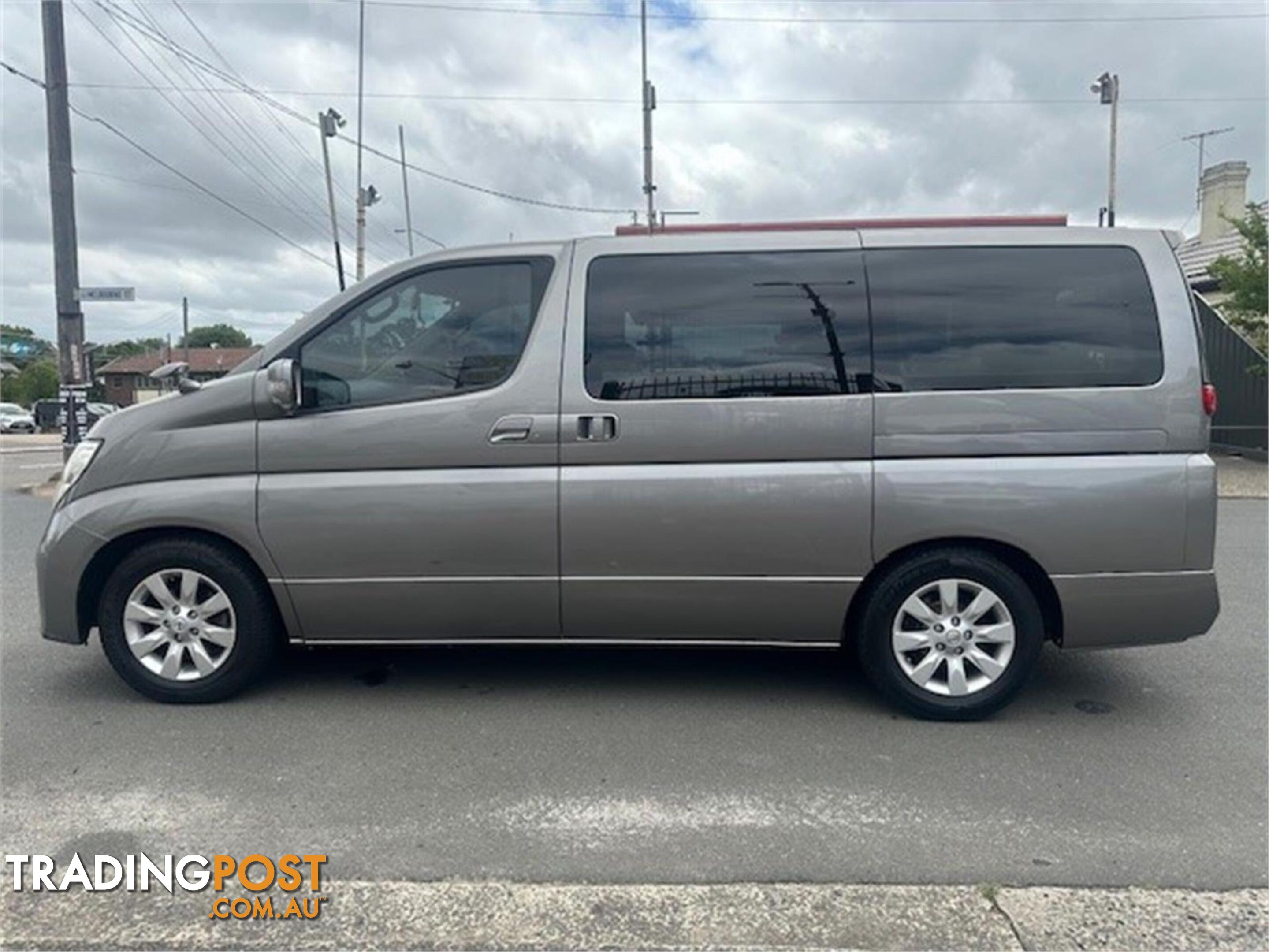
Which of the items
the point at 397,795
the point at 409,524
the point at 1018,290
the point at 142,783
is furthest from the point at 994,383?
the point at 142,783

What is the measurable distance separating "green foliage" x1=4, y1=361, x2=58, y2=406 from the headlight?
65.3 metres

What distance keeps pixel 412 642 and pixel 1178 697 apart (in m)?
3.66

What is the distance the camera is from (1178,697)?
404 centimetres

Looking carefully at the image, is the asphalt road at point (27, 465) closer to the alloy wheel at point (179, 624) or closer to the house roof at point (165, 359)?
the alloy wheel at point (179, 624)

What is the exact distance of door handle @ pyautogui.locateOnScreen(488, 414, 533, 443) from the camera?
3633 mm

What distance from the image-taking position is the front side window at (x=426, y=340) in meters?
3.72

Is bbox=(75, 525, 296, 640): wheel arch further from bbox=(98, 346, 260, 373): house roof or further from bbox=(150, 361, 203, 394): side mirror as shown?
bbox=(98, 346, 260, 373): house roof

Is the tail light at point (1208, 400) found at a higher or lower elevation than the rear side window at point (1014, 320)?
lower

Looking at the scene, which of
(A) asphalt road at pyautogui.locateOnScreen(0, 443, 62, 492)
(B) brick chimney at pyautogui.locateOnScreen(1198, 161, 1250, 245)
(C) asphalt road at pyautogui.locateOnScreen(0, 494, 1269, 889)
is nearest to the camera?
(C) asphalt road at pyautogui.locateOnScreen(0, 494, 1269, 889)

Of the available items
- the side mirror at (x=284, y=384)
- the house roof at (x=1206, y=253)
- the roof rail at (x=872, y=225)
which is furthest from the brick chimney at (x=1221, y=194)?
the side mirror at (x=284, y=384)

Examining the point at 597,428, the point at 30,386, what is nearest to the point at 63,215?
the point at 597,428

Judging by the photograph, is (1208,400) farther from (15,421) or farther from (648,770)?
(15,421)

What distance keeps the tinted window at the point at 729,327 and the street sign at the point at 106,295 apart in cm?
1062

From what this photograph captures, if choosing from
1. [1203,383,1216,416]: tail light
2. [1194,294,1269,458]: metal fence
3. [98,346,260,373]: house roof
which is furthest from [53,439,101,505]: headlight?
[98,346,260,373]: house roof
